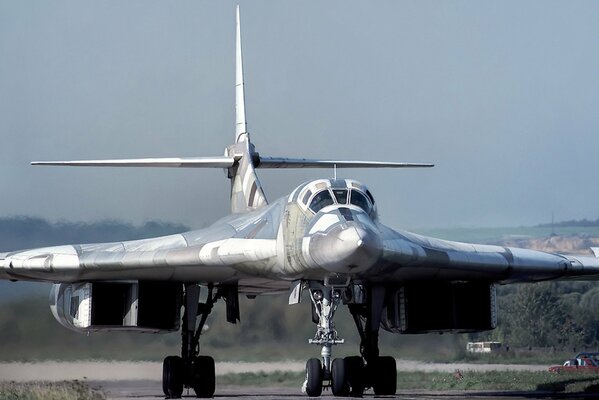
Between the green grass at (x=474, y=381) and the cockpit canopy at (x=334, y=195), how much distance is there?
615 centimetres

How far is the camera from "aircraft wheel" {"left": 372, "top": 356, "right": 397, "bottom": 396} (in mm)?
18609

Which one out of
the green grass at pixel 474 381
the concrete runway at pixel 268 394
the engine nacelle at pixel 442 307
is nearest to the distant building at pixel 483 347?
the green grass at pixel 474 381

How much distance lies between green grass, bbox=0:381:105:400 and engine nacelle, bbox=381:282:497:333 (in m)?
4.63

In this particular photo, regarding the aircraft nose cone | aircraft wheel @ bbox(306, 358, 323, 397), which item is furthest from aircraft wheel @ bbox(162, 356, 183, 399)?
the aircraft nose cone

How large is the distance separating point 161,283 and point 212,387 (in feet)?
5.85

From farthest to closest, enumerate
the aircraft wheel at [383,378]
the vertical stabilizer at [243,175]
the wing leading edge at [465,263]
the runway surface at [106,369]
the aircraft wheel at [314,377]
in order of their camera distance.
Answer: the runway surface at [106,369] → the vertical stabilizer at [243,175] → the aircraft wheel at [383,378] → the wing leading edge at [465,263] → the aircraft wheel at [314,377]

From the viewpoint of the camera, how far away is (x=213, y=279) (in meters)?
19.0

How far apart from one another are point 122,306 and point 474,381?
7.89 meters

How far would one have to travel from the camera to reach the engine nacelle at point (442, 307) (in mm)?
19422

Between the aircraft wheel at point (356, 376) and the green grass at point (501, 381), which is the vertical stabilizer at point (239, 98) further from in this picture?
the aircraft wheel at point (356, 376)

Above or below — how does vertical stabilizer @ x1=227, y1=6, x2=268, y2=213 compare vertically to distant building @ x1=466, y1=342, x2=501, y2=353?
above

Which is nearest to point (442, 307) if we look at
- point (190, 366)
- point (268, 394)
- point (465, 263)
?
point (465, 263)

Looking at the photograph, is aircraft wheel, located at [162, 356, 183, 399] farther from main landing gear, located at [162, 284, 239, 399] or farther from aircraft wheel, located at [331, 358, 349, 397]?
aircraft wheel, located at [331, 358, 349, 397]

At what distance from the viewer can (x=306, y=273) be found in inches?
655
